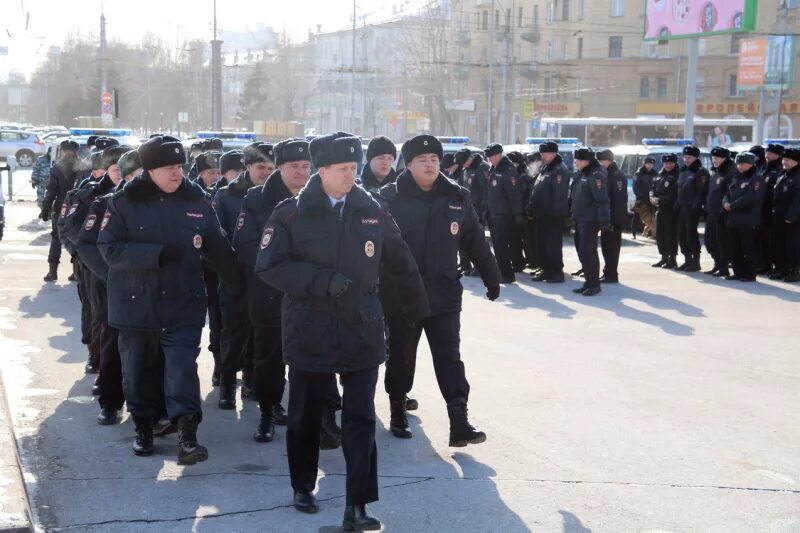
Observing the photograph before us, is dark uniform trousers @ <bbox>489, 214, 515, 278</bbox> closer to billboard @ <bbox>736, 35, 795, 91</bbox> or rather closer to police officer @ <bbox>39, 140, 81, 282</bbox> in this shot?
police officer @ <bbox>39, 140, 81, 282</bbox>

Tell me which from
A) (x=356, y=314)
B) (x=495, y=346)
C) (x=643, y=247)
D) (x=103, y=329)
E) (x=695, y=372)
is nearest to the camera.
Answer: (x=356, y=314)

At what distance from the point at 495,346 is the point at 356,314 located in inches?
201

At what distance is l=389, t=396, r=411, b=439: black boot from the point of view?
6711 millimetres

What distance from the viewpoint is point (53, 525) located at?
16.7ft

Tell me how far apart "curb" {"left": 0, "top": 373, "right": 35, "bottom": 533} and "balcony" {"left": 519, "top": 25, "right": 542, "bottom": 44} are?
6683 cm

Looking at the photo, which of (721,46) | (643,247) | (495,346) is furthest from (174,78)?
(495,346)

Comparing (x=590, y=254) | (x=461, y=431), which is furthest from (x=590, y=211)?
(x=461, y=431)

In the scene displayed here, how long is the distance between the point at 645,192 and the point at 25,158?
124 feet

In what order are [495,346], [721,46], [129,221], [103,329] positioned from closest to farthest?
[129,221]
[103,329]
[495,346]
[721,46]

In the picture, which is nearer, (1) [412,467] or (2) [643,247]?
(1) [412,467]

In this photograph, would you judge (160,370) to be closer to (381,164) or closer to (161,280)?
(161,280)

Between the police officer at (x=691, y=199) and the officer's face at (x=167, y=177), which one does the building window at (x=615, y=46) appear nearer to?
the police officer at (x=691, y=199)

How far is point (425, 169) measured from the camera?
644 cm

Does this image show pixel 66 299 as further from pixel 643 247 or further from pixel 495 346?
pixel 643 247
